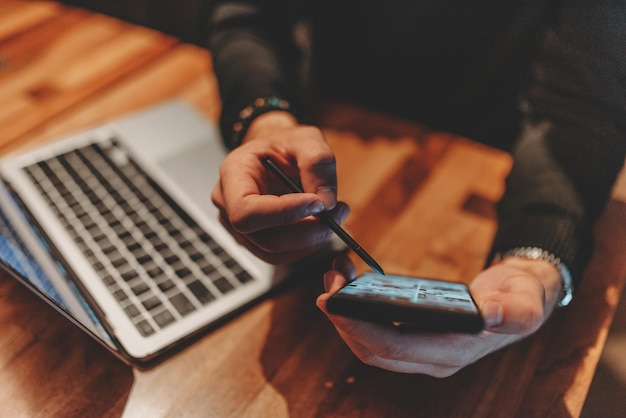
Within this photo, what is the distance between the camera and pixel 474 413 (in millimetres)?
482

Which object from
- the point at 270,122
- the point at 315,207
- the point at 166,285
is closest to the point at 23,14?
the point at 270,122

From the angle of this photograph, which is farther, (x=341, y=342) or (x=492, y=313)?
(x=341, y=342)

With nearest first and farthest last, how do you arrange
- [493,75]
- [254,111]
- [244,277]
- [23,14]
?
[244,277] → [254,111] → [493,75] → [23,14]

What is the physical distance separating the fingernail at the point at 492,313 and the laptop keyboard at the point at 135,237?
26cm

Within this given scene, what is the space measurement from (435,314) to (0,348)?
45 cm

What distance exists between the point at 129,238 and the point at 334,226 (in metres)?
0.27

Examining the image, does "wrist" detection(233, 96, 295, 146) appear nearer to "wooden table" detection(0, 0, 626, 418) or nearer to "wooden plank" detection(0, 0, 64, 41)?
"wooden table" detection(0, 0, 626, 418)

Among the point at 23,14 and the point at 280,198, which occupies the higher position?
the point at 280,198

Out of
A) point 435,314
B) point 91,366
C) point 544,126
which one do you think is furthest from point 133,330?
point 544,126

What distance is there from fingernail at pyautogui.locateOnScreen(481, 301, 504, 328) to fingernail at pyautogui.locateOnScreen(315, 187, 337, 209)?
0.17m

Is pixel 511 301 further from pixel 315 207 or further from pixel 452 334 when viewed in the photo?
pixel 315 207

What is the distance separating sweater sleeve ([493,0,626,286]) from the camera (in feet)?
1.84

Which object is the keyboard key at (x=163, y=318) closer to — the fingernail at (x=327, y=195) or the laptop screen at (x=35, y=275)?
the laptop screen at (x=35, y=275)

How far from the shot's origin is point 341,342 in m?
0.53
